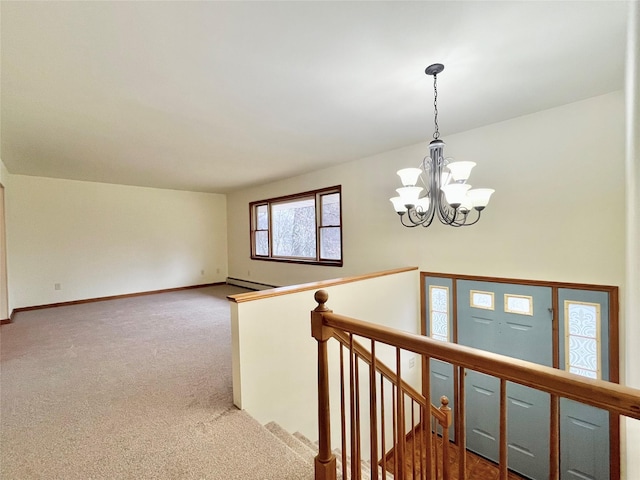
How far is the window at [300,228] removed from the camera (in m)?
5.15

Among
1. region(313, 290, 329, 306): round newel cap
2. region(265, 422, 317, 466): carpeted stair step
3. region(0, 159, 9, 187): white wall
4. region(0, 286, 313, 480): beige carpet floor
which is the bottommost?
region(265, 422, 317, 466): carpeted stair step

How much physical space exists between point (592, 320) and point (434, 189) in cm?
197

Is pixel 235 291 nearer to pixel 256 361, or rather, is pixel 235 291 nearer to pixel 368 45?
pixel 256 361

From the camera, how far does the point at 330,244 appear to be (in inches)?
205

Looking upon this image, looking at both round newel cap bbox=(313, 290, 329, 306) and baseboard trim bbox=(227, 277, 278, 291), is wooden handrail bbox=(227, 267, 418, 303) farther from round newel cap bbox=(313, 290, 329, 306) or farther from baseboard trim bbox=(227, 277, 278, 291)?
baseboard trim bbox=(227, 277, 278, 291)

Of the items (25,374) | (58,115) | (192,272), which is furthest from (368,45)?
(192,272)

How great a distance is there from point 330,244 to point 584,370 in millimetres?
3554

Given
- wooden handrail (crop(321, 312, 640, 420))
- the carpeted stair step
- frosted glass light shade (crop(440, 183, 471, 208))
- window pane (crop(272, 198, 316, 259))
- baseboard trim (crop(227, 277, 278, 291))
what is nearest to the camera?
wooden handrail (crop(321, 312, 640, 420))

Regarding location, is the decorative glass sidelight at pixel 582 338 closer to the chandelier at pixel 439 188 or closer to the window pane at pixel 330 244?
the chandelier at pixel 439 188

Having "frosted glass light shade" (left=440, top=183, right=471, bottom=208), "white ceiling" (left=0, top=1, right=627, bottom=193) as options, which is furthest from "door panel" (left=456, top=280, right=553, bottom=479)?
"white ceiling" (left=0, top=1, right=627, bottom=193)

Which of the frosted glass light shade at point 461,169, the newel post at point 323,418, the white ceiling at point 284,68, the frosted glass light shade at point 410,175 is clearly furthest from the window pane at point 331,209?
the newel post at point 323,418

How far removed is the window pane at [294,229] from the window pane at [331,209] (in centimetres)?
27

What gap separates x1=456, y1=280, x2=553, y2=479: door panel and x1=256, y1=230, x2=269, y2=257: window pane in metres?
4.27

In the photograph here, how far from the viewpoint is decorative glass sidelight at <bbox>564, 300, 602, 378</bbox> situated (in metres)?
2.74
